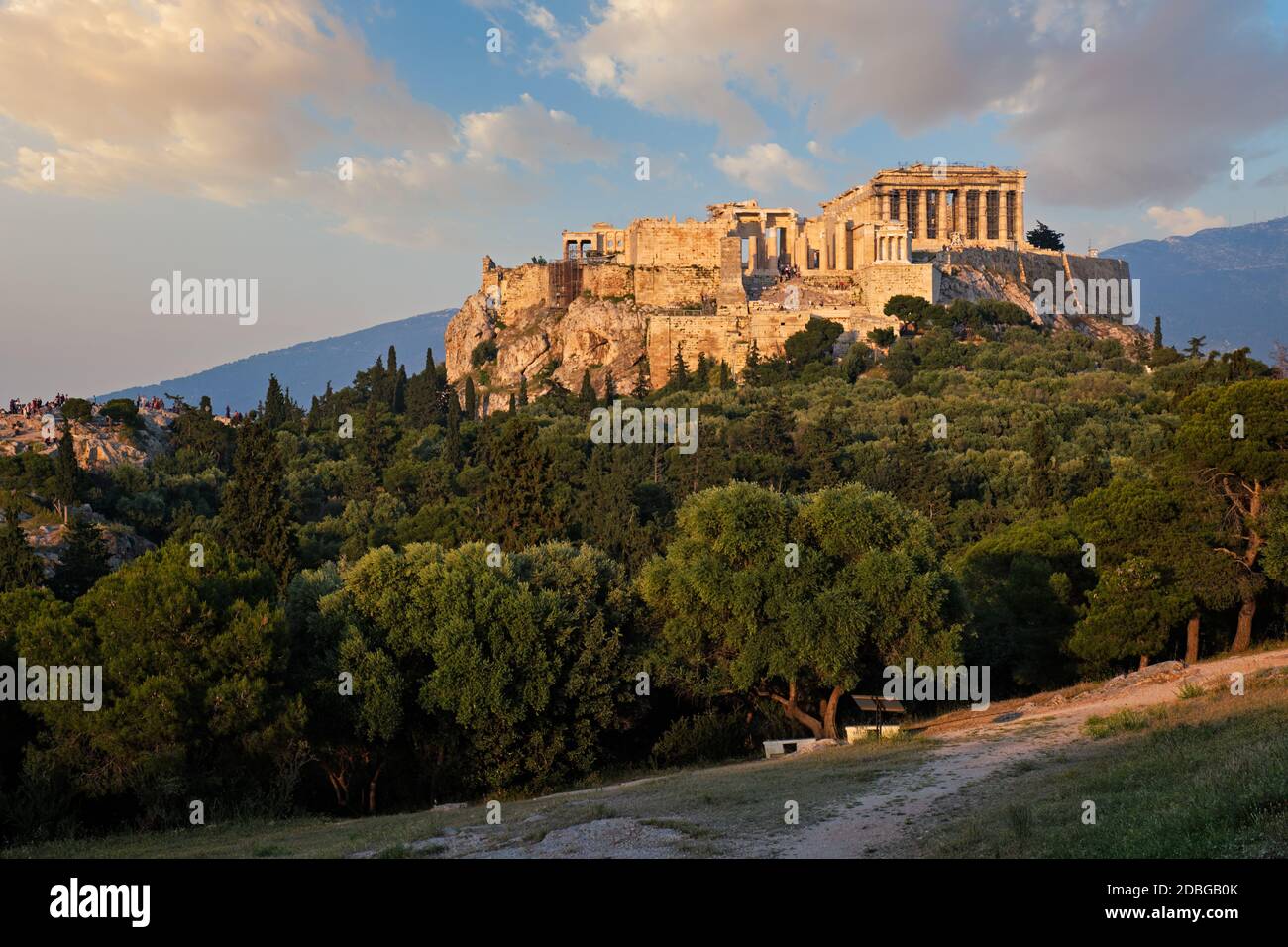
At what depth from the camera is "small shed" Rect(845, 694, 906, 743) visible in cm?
2181

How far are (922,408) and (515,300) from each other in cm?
3982

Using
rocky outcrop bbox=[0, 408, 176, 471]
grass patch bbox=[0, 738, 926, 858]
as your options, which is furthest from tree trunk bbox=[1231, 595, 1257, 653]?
rocky outcrop bbox=[0, 408, 176, 471]

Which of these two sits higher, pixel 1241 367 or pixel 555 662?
pixel 1241 367

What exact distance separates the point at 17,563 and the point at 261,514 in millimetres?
6864

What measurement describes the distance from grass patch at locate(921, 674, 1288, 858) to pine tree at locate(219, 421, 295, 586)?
2646 centimetres

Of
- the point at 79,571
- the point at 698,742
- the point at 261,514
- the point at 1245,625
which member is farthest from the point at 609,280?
the point at 698,742

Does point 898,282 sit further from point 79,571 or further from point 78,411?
point 79,571

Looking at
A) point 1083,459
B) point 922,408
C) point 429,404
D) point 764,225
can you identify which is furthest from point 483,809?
point 764,225

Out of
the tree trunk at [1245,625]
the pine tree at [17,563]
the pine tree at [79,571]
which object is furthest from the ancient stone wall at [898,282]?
the pine tree at [17,563]

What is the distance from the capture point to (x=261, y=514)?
38344 mm

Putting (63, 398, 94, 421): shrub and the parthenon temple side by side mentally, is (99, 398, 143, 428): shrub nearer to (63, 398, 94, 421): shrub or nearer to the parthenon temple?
(63, 398, 94, 421): shrub
